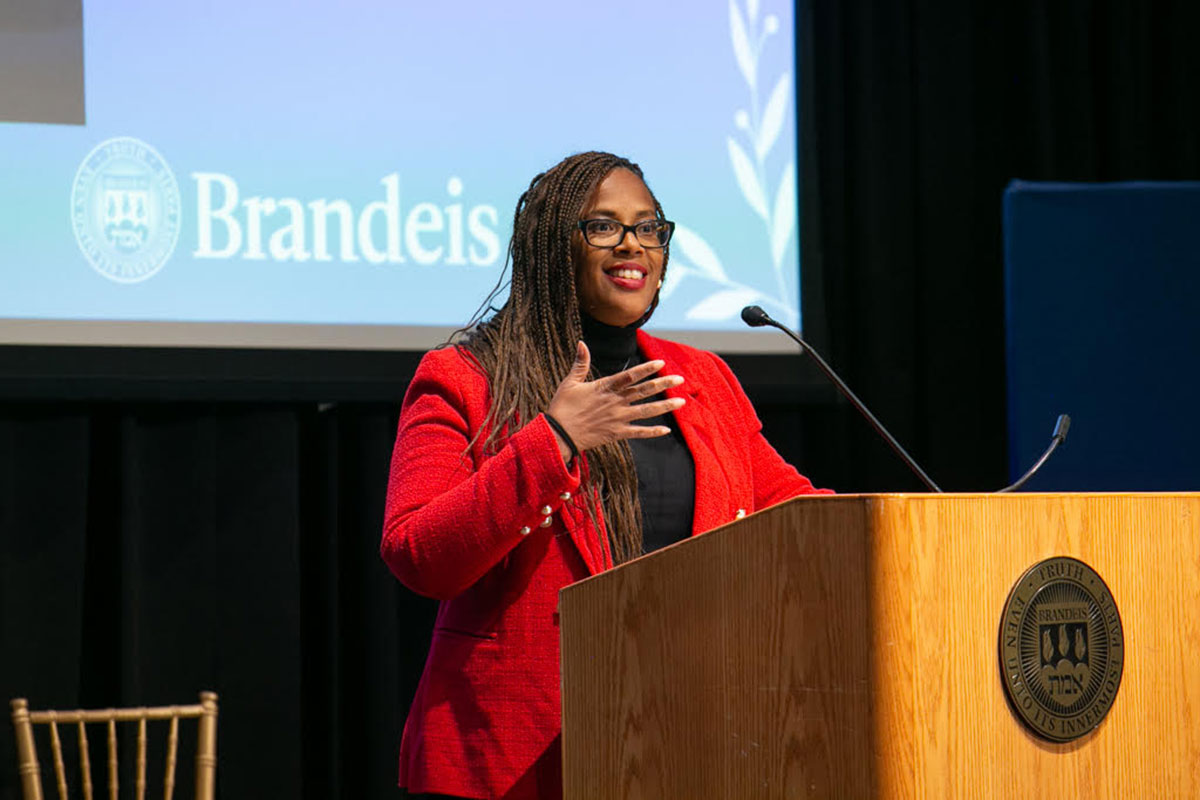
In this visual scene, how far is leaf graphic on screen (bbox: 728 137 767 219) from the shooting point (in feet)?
10.9

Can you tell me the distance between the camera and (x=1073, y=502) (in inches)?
43.8

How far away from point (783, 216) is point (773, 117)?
0.79 ft

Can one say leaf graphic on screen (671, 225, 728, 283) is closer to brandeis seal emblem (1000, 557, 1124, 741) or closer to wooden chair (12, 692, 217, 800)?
wooden chair (12, 692, 217, 800)

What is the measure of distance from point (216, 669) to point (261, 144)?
45.3 inches

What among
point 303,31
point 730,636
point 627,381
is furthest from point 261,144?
point 730,636

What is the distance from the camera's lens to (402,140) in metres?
3.10

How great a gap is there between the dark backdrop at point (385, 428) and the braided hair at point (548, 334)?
141 cm

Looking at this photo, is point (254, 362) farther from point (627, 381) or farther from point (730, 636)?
point (730, 636)

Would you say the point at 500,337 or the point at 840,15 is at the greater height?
the point at 840,15

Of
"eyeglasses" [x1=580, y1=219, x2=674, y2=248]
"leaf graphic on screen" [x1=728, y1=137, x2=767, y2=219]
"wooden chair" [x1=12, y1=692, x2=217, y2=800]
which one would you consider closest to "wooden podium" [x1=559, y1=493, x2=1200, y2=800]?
"eyeglasses" [x1=580, y1=219, x2=674, y2=248]

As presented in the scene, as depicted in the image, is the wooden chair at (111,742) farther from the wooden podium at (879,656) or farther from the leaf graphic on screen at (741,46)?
the leaf graphic on screen at (741,46)

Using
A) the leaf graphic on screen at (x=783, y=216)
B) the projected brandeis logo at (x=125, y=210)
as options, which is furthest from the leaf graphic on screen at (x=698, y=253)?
the projected brandeis logo at (x=125, y=210)

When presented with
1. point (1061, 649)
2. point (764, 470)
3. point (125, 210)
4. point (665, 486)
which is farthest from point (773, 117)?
point (1061, 649)

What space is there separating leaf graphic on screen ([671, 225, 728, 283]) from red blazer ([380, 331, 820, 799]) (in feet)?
5.17
